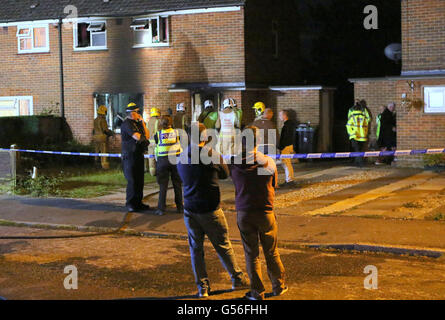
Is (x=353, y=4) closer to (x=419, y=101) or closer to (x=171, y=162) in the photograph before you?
(x=419, y=101)

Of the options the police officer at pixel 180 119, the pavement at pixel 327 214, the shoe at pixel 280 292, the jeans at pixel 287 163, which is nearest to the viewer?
the shoe at pixel 280 292

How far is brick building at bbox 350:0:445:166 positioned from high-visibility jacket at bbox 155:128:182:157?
836cm

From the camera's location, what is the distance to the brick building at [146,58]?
22.1 metres

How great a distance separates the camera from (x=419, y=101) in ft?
60.4

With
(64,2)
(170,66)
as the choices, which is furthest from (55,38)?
(170,66)

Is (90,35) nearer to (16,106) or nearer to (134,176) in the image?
(16,106)

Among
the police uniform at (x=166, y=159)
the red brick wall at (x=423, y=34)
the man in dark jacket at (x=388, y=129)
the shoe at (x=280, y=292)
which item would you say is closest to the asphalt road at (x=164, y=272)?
the shoe at (x=280, y=292)

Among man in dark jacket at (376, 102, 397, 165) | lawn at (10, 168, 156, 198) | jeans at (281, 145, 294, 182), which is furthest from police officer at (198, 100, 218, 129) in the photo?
man in dark jacket at (376, 102, 397, 165)

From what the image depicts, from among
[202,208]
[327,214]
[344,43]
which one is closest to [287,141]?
[327,214]

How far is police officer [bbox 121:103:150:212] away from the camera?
42.3 feet

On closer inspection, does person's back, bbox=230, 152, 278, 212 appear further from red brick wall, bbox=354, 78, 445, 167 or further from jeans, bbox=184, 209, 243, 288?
red brick wall, bbox=354, 78, 445, 167

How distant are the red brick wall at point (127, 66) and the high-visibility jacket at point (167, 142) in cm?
977

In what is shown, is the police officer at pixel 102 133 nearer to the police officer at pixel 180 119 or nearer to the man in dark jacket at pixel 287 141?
the police officer at pixel 180 119

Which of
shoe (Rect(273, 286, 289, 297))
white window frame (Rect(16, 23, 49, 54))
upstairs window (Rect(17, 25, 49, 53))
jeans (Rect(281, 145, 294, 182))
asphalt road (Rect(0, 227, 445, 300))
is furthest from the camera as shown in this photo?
upstairs window (Rect(17, 25, 49, 53))
